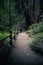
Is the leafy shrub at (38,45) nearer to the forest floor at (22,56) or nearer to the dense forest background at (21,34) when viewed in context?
the dense forest background at (21,34)

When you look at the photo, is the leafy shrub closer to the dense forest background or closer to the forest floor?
the dense forest background

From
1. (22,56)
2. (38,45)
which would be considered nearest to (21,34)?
(38,45)

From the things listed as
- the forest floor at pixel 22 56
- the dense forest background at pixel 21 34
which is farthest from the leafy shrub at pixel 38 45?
the forest floor at pixel 22 56

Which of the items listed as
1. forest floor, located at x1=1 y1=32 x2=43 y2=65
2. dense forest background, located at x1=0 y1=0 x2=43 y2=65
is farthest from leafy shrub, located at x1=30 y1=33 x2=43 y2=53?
forest floor, located at x1=1 y1=32 x2=43 y2=65

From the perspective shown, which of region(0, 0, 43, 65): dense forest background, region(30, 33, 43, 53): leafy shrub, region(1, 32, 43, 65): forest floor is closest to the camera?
region(1, 32, 43, 65): forest floor

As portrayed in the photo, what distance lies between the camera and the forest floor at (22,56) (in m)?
9.24

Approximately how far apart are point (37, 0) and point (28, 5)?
1.46m

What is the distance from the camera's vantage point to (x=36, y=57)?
10484 millimetres

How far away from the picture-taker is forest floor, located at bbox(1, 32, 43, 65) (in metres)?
9.24

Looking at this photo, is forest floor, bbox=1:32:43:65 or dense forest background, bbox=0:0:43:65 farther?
dense forest background, bbox=0:0:43:65

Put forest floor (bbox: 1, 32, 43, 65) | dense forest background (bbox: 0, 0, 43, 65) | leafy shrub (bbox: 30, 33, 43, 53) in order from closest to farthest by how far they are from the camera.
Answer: forest floor (bbox: 1, 32, 43, 65), dense forest background (bbox: 0, 0, 43, 65), leafy shrub (bbox: 30, 33, 43, 53)

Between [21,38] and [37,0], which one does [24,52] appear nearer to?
[21,38]

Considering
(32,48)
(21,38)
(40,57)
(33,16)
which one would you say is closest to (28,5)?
(33,16)

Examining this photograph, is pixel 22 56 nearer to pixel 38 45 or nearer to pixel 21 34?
pixel 38 45
